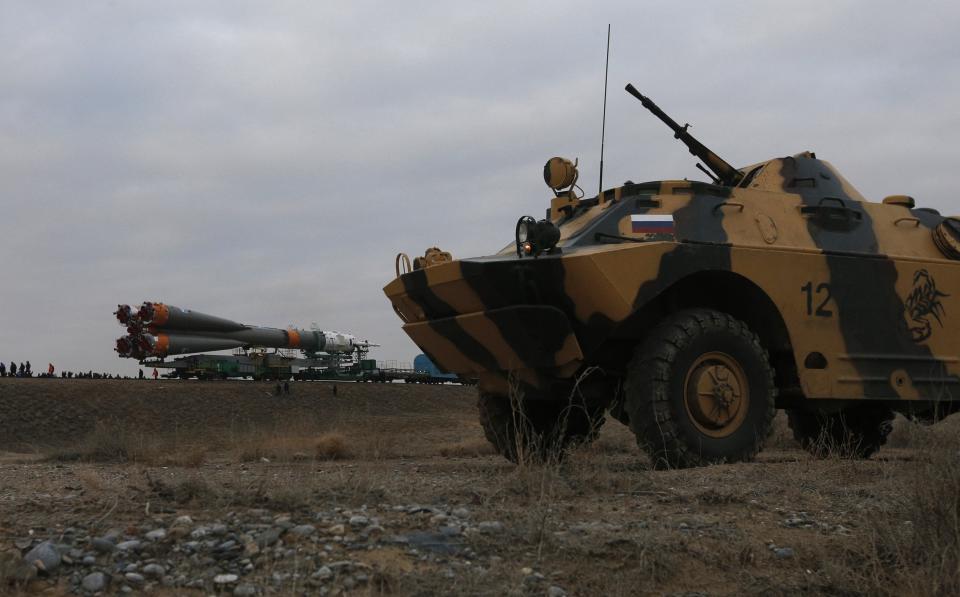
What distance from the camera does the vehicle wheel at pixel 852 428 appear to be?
→ 1172 cm

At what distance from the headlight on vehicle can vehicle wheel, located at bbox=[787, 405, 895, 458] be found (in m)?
4.66

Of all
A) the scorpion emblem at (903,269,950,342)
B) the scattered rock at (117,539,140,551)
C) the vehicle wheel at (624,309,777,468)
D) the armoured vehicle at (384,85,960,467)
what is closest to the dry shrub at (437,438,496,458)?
the armoured vehicle at (384,85,960,467)

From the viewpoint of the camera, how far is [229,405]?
111ft

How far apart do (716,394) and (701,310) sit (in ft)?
2.34

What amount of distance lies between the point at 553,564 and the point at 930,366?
6.60m

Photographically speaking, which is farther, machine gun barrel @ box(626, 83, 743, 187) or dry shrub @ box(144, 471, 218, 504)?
machine gun barrel @ box(626, 83, 743, 187)

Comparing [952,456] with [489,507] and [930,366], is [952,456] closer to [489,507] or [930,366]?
[489,507]

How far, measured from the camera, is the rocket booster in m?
42.6

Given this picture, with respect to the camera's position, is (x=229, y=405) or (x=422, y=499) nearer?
(x=422, y=499)

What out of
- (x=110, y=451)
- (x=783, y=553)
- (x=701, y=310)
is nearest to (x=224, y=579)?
(x=783, y=553)

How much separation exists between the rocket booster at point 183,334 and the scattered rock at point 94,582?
130 ft

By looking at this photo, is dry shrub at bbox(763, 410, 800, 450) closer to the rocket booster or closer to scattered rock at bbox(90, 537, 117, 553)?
→ scattered rock at bbox(90, 537, 117, 553)

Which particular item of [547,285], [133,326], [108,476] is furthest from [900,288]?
[133,326]

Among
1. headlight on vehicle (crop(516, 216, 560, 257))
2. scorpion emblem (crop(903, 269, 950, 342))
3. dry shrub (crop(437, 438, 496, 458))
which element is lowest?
dry shrub (crop(437, 438, 496, 458))
